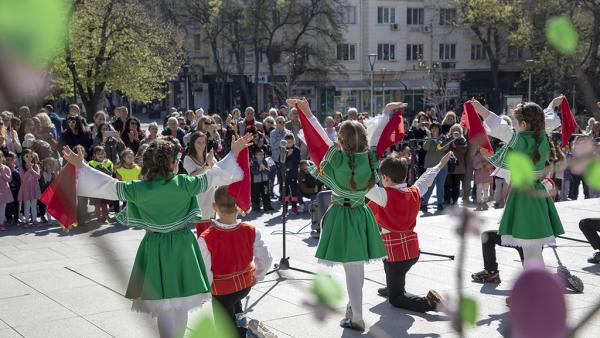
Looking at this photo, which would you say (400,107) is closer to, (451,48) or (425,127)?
(425,127)

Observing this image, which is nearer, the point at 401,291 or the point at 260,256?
the point at 260,256

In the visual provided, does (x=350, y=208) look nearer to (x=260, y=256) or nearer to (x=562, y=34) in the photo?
(x=260, y=256)

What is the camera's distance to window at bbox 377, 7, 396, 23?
52375 millimetres

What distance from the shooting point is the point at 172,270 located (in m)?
4.69

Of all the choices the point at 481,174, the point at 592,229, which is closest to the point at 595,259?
the point at 592,229

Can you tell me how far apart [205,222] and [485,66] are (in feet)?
169

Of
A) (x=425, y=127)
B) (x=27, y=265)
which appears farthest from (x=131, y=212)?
(x=425, y=127)

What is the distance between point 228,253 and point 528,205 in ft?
9.56


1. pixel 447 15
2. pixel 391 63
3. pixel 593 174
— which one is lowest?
pixel 593 174

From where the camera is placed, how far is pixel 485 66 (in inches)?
2169

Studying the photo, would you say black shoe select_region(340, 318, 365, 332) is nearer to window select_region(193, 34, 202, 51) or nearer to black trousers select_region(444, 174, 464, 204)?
black trousers select_region(444, 174, 464, 204)

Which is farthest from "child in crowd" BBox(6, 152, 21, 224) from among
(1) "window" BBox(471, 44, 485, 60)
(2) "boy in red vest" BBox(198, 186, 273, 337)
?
(1) "window" BBox(471, 44, 485, 60)

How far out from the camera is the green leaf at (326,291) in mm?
942

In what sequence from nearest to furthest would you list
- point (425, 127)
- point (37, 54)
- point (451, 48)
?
1. point (37, 54)
2. point (425, 127)
3. point (451, 48)
